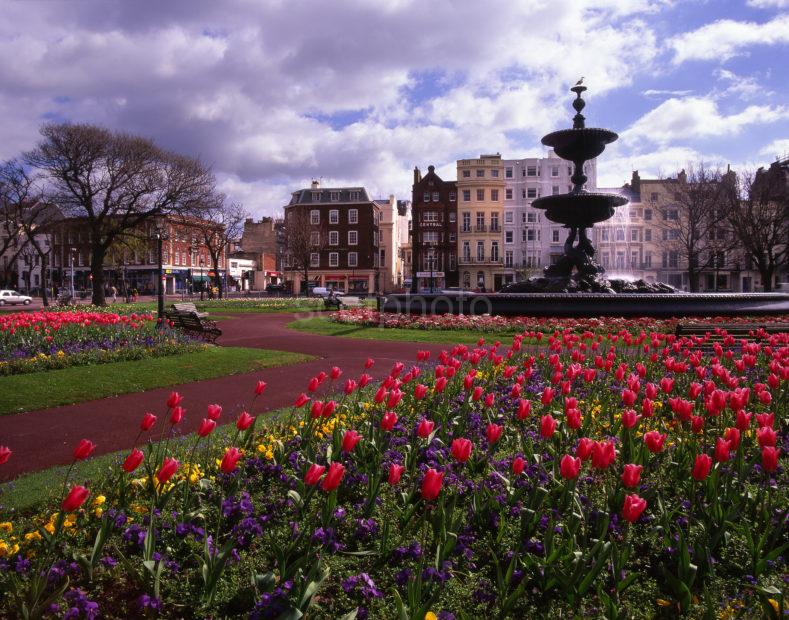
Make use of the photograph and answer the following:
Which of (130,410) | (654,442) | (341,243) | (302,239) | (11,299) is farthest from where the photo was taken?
(341,243)

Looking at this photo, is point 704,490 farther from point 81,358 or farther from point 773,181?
point 773,181

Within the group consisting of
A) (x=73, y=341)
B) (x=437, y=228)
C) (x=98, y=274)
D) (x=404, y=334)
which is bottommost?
(x=404, y=334)

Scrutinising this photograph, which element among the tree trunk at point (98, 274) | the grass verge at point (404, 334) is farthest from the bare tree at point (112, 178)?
the grass verge at point (404, 334)

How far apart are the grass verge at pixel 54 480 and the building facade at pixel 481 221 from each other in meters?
67.2

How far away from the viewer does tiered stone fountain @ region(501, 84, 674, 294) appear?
20.8 m

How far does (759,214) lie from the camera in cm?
4503

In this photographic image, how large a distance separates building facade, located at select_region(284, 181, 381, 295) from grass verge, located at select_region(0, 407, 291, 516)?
7166cm

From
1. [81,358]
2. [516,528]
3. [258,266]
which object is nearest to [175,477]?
[516,528]

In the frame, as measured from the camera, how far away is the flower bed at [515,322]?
16.4m

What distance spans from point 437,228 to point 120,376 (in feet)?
211

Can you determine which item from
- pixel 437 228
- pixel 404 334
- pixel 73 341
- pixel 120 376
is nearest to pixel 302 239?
pixel 437 228

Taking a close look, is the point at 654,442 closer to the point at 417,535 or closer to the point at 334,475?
the point at 417,535

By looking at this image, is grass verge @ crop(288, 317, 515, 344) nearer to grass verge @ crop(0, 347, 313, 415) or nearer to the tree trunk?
grass verge @ crop(0, 347, 313, 415)

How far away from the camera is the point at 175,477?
12.5 feet
